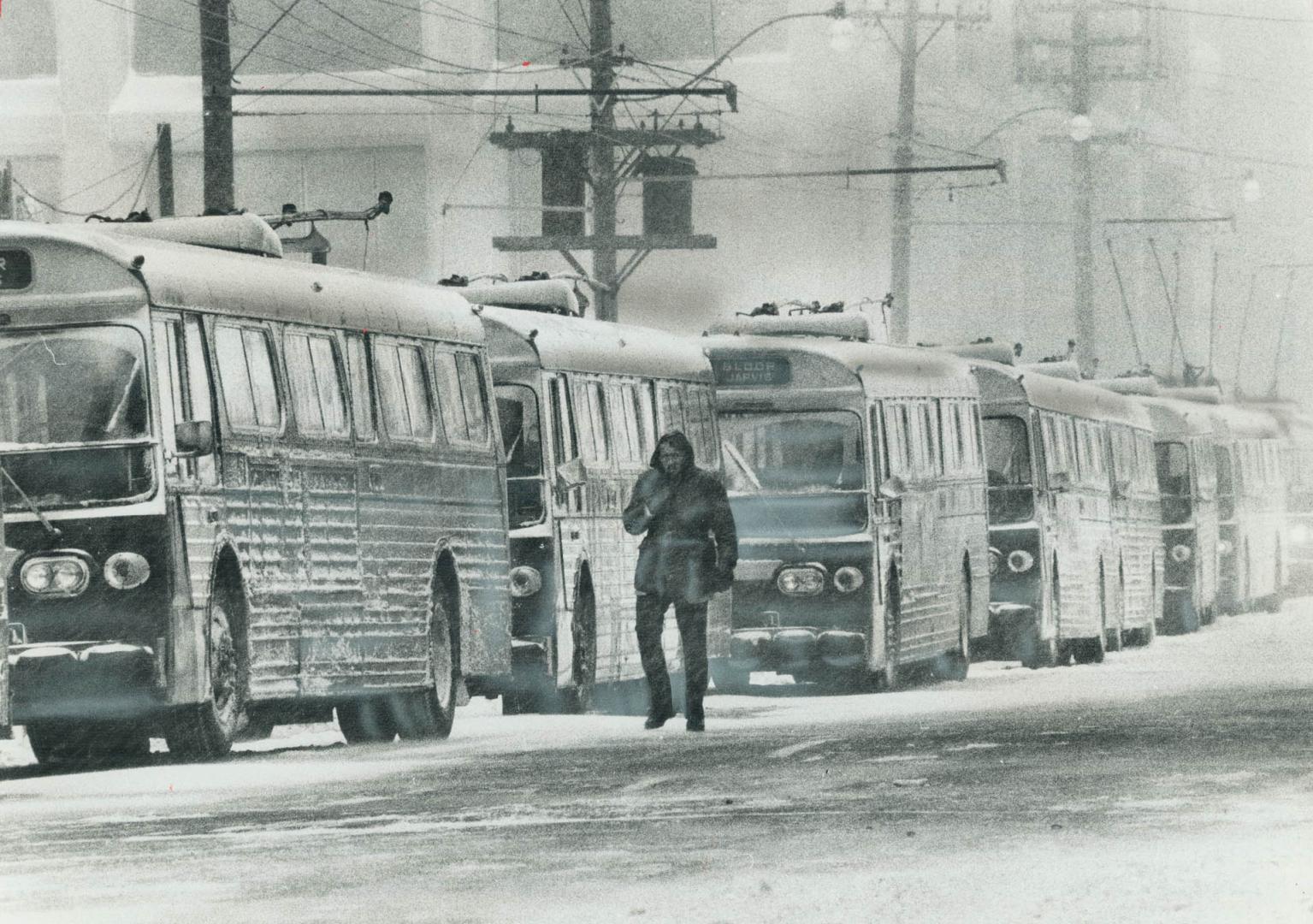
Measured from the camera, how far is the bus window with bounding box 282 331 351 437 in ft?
63.0

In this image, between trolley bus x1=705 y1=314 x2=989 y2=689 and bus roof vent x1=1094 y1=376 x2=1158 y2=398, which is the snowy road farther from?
bus roof vent x1=1094 y1=376 x2=1158 y2=398

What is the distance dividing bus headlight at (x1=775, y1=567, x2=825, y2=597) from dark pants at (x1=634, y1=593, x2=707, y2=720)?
21.8ft

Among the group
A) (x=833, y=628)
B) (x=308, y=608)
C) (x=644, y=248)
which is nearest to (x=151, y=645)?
(x=308, y=608)

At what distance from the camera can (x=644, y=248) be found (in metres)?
40.1

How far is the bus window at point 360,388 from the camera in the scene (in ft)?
65.7

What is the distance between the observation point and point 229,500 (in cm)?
1795

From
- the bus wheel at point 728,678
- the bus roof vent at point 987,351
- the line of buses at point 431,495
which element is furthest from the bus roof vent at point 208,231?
the bus roof vent at point 987,351

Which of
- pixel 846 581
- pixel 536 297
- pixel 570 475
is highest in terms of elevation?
→ pixel 536 297

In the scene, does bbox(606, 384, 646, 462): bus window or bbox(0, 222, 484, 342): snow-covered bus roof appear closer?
bbox(0, 222, 484, 342): snow-covered bus roof

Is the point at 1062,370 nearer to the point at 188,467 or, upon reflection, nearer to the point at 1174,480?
the point at 1174,480

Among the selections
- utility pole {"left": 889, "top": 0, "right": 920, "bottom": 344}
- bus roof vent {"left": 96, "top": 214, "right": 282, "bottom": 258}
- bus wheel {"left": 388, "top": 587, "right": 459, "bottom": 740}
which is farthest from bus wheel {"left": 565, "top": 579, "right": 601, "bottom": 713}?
utility pole {"left": 889, "top": 0, "right": 920, "bottom": 344}

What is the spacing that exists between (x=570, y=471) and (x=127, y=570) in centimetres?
648

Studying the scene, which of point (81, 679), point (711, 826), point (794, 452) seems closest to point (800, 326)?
point (794, 452)

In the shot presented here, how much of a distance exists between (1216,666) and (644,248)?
1115cm
